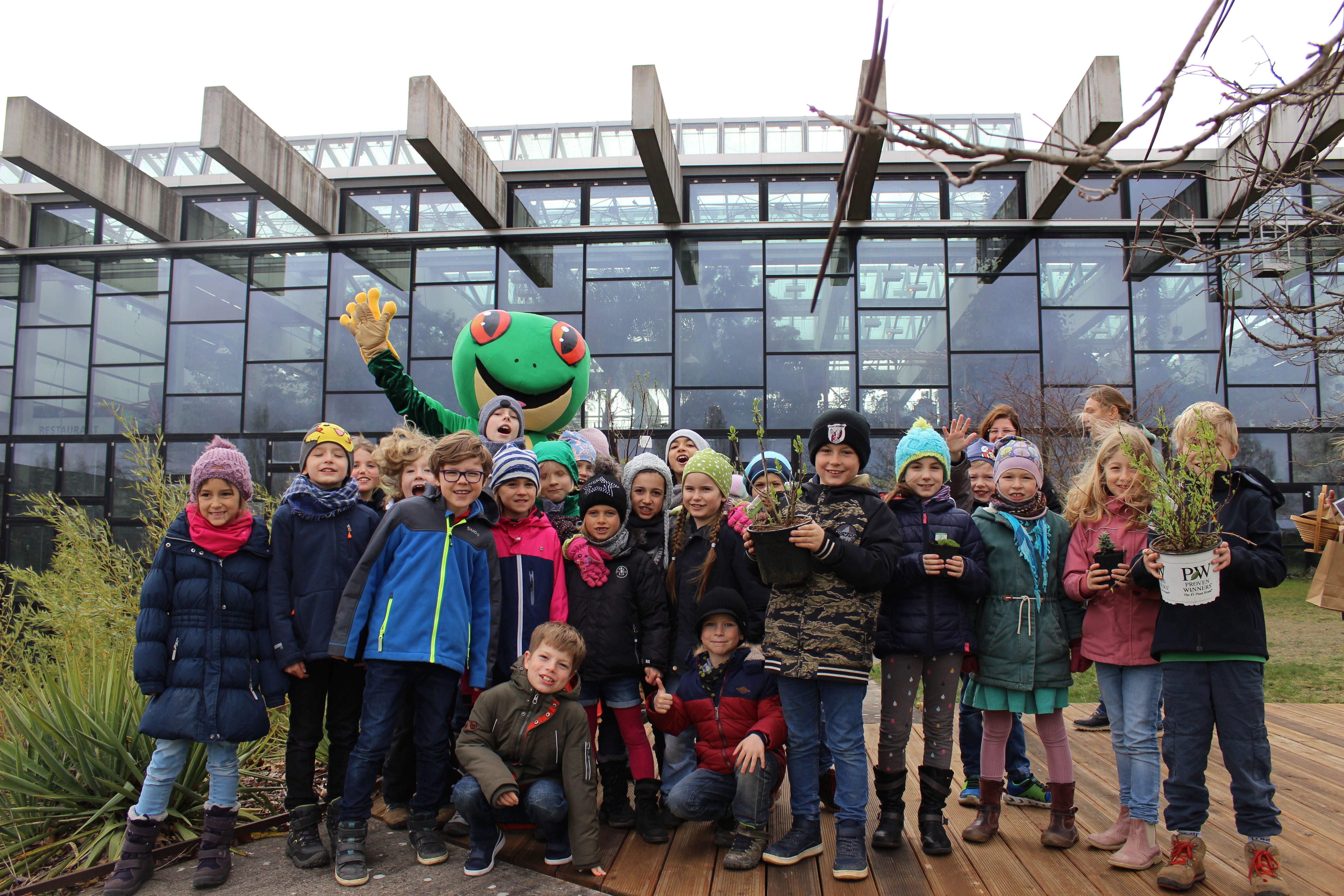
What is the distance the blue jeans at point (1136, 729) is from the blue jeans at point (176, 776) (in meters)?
3.41

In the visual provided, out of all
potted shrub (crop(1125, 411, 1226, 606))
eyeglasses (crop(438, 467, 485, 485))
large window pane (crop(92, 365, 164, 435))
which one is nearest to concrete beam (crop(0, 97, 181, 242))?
large window pane (crop(92, 365, 164, 435))

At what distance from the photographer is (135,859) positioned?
9.77 ft

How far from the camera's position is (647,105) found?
873cm

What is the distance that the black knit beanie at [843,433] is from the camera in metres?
3.35

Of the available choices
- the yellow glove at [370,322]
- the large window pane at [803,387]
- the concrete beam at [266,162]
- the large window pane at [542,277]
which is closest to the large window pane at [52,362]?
the concrete beam at [266,162]

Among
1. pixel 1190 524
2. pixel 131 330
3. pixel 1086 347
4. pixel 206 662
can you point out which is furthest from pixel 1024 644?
pixel 131 330

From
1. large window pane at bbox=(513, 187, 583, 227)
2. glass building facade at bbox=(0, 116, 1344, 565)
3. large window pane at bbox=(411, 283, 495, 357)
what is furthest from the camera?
large window pane at bbox=(513, 187, 583, 227)

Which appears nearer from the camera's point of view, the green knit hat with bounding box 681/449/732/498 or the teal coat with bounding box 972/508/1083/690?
the teal coat with bounding box 972/508/1083/690

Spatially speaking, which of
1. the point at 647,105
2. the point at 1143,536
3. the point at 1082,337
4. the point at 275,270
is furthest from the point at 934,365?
the point at 275,270

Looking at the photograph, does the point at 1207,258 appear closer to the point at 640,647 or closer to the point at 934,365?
the point at 640,647

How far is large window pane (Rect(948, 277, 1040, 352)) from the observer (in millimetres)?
10984

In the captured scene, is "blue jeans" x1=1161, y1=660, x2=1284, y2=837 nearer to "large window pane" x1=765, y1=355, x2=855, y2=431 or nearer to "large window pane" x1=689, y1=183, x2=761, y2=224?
"large window pane" x1=765, y1=355, x2=855, y2=431

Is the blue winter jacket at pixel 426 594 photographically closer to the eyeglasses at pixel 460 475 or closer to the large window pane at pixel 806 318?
the eyeglasses at pixel 460 475

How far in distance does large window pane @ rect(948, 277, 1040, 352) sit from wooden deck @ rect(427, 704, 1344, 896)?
771 centimetres
